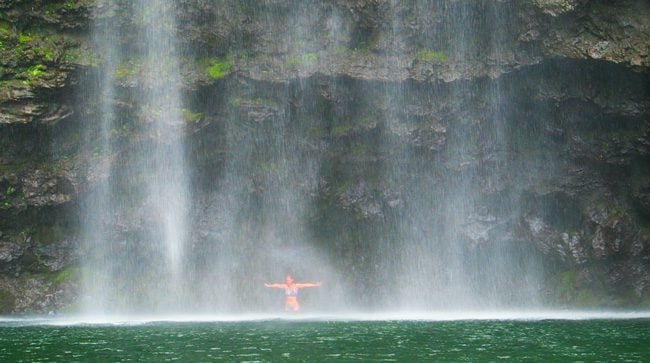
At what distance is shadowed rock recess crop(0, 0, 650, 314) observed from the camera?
34.2 m

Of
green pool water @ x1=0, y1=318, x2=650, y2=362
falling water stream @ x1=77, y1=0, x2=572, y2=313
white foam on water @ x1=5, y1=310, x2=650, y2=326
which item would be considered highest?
falling water stream @ x1=77, y1=0, x2=572, y2=313

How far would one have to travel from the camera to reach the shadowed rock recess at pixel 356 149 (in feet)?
112

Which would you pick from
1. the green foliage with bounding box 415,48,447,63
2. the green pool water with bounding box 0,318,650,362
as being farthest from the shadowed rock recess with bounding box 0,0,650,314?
the green pool water with bounding box 0,318,650,362

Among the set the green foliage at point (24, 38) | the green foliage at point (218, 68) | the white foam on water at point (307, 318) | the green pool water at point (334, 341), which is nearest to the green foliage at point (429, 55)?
the green foliage at point (218, 68)

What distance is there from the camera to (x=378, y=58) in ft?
117

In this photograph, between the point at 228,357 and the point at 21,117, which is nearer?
the point at 228,357

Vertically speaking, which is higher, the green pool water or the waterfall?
the waterfall

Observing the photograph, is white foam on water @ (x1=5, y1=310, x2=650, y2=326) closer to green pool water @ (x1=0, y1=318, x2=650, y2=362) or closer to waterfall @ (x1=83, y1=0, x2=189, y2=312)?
green pool water @ (x1=0, y1=318, x2=650, y2=362)

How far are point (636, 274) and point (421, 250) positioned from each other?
10.6 m

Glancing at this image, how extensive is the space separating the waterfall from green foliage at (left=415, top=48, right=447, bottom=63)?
11690 millimetres

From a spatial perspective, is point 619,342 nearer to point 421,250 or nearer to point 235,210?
point 421,250

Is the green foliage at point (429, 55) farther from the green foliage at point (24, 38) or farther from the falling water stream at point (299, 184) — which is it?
the green foliage at point (24, 38)

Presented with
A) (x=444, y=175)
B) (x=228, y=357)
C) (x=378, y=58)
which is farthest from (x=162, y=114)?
(x=228, y=357)

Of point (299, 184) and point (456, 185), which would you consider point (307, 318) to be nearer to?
point (299, 184)
